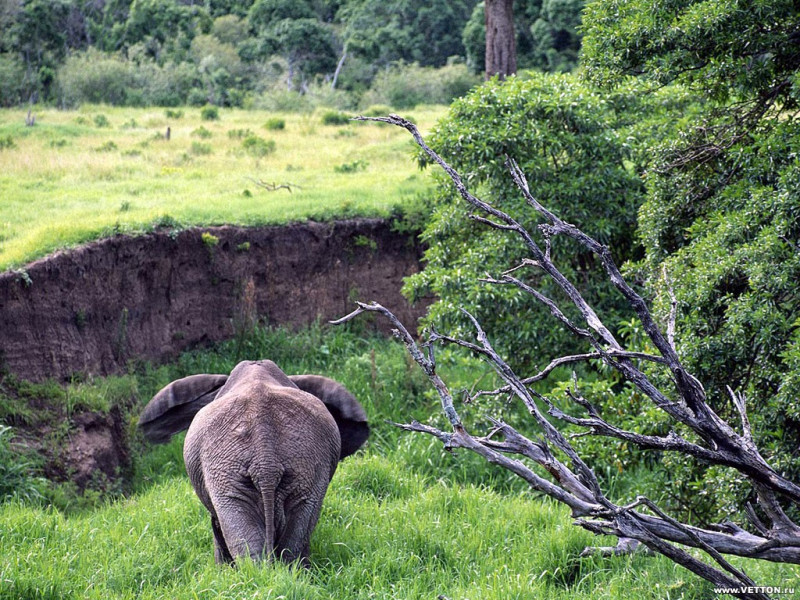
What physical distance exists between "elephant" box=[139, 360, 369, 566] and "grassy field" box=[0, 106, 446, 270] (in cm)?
502

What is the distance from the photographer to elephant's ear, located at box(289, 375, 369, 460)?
7.20 metres

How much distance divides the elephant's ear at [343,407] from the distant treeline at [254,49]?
1006 inches

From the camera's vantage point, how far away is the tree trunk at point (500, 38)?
16984mm

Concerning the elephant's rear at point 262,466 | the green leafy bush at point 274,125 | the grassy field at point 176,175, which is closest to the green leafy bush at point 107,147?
the grassy field at point 176,175

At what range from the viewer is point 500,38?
17000 mm

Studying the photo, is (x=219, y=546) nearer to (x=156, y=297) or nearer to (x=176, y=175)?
(x=156, y=297)

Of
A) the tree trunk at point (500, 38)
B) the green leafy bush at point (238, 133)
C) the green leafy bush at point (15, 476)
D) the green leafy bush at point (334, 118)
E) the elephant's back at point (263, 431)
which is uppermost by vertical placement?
the tree trunk at point (500, 38)

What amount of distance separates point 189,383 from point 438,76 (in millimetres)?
32920

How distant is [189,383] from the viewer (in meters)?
7.32

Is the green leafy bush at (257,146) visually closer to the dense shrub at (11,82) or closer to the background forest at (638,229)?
the background forest at (638,229)

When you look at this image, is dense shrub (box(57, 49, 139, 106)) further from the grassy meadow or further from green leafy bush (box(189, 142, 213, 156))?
green leafy bush (box(189, 142, 213, 156))

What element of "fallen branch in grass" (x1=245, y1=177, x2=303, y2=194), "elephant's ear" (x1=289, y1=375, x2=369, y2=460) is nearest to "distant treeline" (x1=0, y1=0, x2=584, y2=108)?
"fallen branch in grass" (x1=245, y1=177, x2=303, y2=194)

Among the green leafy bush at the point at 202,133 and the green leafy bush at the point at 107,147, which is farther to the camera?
the green leafy bush at the point at 202,133

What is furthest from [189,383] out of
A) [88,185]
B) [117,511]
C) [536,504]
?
[88,185]
